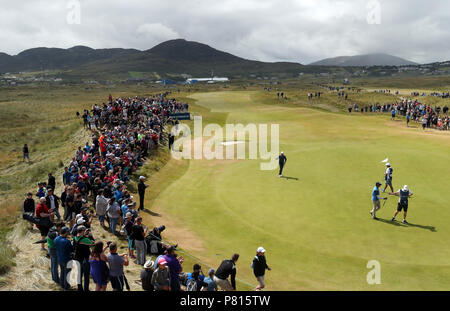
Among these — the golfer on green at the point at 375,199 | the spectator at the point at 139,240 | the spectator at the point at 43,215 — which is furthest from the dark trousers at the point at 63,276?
the golfer on green at the point at 375,199

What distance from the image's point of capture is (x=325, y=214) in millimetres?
19891

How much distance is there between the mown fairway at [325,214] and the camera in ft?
46.9

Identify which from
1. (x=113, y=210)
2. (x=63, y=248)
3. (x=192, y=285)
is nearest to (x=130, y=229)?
(x=113, y=210)

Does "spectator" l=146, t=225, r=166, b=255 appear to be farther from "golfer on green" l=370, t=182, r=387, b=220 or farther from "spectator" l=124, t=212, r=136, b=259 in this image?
"golfer on green" l=370, t=182, r=387, b=220

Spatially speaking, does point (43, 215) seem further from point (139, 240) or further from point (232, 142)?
point (232, 142)

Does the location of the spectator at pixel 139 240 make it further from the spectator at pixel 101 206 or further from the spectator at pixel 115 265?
the spectator at pixel 101 206

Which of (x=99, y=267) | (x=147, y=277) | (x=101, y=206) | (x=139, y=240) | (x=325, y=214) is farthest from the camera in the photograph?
(x=325, y=214)

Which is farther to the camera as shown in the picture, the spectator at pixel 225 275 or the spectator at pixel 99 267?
the spectator at pixel 225 275

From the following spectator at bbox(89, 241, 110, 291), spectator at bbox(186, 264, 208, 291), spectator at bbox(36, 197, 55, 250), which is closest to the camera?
spectator at bbox(89, 241, 110, 291)

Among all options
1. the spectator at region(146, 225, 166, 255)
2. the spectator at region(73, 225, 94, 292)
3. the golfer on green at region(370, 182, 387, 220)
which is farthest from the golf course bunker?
the spectator at region(73, 225, 94, 292)

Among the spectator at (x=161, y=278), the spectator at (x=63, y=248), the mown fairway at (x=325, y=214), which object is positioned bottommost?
the mown fairway at (x=325, y=214)

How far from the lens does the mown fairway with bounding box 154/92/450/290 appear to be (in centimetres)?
1429
